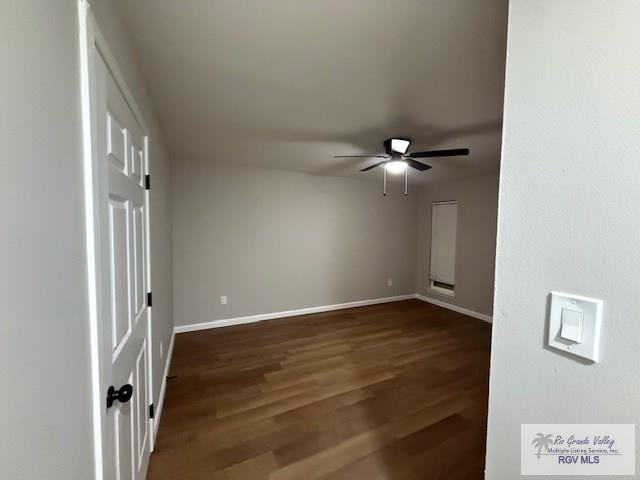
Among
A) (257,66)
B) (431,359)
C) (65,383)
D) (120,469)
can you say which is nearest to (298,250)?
(431,359)

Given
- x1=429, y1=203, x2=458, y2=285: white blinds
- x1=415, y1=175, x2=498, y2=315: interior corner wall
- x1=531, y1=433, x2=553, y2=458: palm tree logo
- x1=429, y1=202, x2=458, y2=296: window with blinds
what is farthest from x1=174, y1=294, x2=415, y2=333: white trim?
x1=531, y1=433, x2=553, y2=458: palm tree logo

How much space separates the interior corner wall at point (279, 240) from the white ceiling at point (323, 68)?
3.62 feet

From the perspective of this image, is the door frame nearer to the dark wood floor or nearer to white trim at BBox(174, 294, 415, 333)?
the dark wood floor

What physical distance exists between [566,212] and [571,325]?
243mm

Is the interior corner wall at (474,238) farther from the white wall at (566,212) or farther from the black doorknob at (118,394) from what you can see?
the black doorknob at (118,394)

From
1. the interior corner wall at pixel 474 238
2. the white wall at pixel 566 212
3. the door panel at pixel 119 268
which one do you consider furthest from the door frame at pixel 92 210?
the interior corner wall at pixel 474 238

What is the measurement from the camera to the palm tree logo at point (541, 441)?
2.06 feet

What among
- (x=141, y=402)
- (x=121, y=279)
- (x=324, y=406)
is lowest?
(x=324, y=406)

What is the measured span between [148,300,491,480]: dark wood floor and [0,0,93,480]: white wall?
123cm

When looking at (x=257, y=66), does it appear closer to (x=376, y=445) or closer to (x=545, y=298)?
(x=545, y=298)

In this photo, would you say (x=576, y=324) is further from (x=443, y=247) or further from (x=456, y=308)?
(x=443, y=247)

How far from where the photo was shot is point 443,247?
16.5 feet

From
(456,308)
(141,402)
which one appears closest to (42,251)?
(141,402)

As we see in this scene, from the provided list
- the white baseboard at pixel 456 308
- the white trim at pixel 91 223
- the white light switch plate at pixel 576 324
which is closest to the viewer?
the white light switch plate at pixel 576 324
